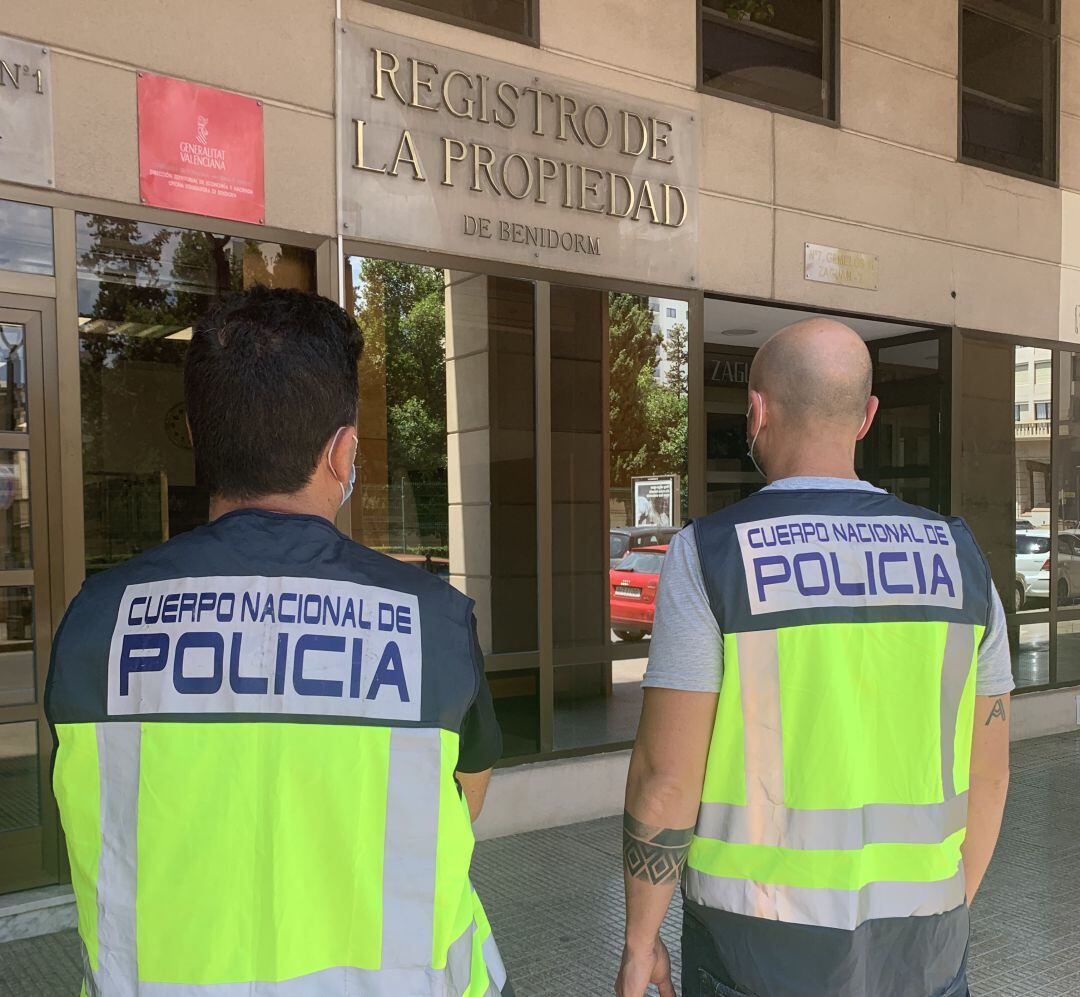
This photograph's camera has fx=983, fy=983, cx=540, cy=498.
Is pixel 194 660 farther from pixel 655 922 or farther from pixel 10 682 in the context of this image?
pixel 10 682

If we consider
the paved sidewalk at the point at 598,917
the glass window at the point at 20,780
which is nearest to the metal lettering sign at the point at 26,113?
the glass window at the point at 20,780

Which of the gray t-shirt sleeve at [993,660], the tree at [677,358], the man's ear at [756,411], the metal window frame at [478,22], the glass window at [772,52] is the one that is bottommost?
the gray t-shirt sleeve at [993,660]

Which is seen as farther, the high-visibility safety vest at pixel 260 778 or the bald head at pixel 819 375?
the bald head at pixel 819 375

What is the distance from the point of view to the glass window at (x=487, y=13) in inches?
207

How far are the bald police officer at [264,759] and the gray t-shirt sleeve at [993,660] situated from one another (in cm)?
114

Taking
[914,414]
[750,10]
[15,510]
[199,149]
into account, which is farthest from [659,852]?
[914,414]

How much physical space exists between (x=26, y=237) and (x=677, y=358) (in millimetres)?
3940

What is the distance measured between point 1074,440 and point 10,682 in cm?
818

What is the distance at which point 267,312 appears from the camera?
58.6 inches

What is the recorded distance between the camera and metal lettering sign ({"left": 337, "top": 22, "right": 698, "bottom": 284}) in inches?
198

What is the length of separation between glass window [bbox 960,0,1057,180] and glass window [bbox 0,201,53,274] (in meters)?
6.43

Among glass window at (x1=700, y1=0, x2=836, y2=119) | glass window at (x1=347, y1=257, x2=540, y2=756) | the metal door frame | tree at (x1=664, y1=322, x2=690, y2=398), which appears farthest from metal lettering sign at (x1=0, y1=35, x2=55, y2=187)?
glass window at (x1=700, y1=0, x2=836, y2=119)

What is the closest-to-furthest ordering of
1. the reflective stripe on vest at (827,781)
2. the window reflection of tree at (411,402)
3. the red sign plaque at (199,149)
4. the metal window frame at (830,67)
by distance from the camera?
the reflective stripe on vest at (827,781)
the red sign plaque at (199,149)
the window reflection of tree at (411,402)
the metal window frame at (830,67)

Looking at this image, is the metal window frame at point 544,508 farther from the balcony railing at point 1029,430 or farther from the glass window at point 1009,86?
the balcony railing at point 1029,430
